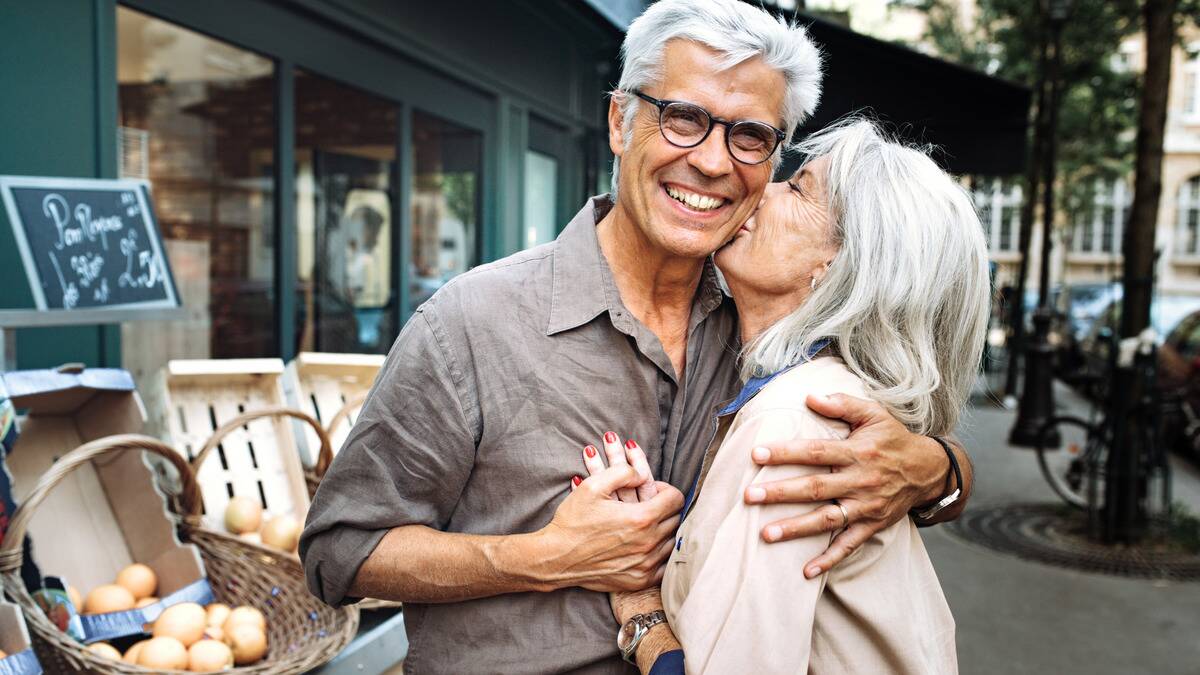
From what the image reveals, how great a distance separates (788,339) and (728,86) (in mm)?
491

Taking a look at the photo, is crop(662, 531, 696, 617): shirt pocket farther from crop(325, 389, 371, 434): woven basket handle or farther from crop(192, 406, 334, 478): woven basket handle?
crop(325, 389, 371, 434): woven basket handle

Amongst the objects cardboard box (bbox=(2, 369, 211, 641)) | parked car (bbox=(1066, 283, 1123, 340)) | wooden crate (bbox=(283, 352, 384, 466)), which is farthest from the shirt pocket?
parked car (bbox=(1066, 283, 1123, 340))

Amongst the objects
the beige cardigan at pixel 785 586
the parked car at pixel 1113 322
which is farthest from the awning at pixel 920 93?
the parked car at pixel 1113 322

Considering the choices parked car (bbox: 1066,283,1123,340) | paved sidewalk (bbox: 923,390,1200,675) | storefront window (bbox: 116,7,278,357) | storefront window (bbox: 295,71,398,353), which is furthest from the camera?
parked car (bbox: 1066,283,1123,340)

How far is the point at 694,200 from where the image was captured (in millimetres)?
1888

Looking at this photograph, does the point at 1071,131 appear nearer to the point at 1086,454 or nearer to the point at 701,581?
the point at 1086,454

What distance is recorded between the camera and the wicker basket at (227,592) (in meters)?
2.10

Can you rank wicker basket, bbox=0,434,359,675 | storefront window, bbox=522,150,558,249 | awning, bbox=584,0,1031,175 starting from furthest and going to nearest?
storefront window, bbox=522,150,558,249 → awning, bbox=584,0,1031,175 → wicker basket, bbox=0,434,359,675

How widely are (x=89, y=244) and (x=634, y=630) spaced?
74.6 inches

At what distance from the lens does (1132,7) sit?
1052 centimetres

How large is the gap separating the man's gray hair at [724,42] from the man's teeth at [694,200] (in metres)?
0.16

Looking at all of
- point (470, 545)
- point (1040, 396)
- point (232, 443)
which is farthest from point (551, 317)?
point (1040, 396)

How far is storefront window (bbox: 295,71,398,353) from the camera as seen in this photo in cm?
548

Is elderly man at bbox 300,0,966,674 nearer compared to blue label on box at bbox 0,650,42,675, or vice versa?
elderly man at bbox 300,0,966,674
